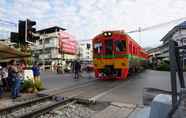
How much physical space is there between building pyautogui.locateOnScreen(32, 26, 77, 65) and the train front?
163 ft

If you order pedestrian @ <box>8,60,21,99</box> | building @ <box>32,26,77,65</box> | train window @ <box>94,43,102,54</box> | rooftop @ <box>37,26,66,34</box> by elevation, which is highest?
rooftop @ <box>37,26,66,34</box>

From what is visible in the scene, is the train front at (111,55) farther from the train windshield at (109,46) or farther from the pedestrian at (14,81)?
the pedestrian at (14,81)

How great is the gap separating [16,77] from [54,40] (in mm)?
57713

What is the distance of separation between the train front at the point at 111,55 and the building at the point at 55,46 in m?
49.6

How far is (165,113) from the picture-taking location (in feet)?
10.3

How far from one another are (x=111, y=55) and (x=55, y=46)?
5165 centimetres

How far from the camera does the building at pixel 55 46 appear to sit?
2672 inches

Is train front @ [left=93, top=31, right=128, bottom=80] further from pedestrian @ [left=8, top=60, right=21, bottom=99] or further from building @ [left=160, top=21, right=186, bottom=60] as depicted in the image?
building @ [left=160, top=21, right=186, bottom=60]

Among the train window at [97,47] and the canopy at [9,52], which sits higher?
the train window at [97,47]

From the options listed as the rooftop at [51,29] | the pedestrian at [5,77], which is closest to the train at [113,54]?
the pedestrian at [5,77]

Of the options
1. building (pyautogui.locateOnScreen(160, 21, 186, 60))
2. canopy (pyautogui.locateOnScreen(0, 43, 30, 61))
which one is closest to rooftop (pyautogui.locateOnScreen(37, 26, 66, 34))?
canopy (pyautogui.locateOnScreen(0, 43, 30, 61))

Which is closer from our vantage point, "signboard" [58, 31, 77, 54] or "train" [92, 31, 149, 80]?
"train" [92, 31, 149, 80]

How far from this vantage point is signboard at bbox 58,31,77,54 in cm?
6809

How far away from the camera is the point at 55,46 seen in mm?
68000
